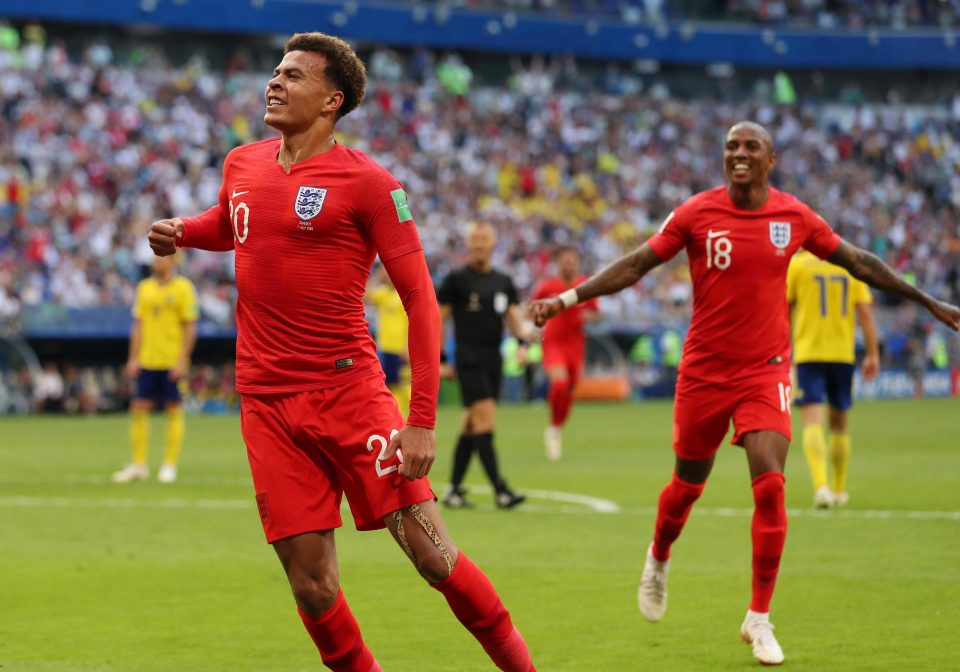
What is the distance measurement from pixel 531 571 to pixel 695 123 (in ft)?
133

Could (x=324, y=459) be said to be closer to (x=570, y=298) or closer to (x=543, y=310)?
(x=543, y=310)

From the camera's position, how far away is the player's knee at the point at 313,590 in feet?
17.7

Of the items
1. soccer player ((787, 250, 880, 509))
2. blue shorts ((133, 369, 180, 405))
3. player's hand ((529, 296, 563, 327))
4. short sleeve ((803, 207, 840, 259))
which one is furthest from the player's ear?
Result: blue shorts ((133, 369, 180, 405))

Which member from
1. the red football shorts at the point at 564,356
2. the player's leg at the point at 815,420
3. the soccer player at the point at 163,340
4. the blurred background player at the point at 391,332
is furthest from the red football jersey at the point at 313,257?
the blurred background player at the point at 391,332

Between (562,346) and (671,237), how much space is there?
12.7 m

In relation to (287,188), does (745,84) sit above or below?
above

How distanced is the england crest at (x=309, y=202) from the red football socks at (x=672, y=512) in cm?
334

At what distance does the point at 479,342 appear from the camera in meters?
13.8

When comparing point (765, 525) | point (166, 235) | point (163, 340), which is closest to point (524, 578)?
point (765, 525)

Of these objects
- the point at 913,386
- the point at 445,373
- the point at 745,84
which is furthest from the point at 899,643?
the point at 745,84

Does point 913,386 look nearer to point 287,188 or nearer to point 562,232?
point 562,232

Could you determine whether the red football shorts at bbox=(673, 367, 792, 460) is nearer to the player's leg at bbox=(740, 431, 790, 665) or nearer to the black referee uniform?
the player's leg at bbox=(740, 431, 790, 665)

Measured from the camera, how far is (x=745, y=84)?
2136 inches

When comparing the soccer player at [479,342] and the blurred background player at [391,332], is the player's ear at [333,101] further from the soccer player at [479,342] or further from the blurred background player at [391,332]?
the blurred background player at [391,332]
